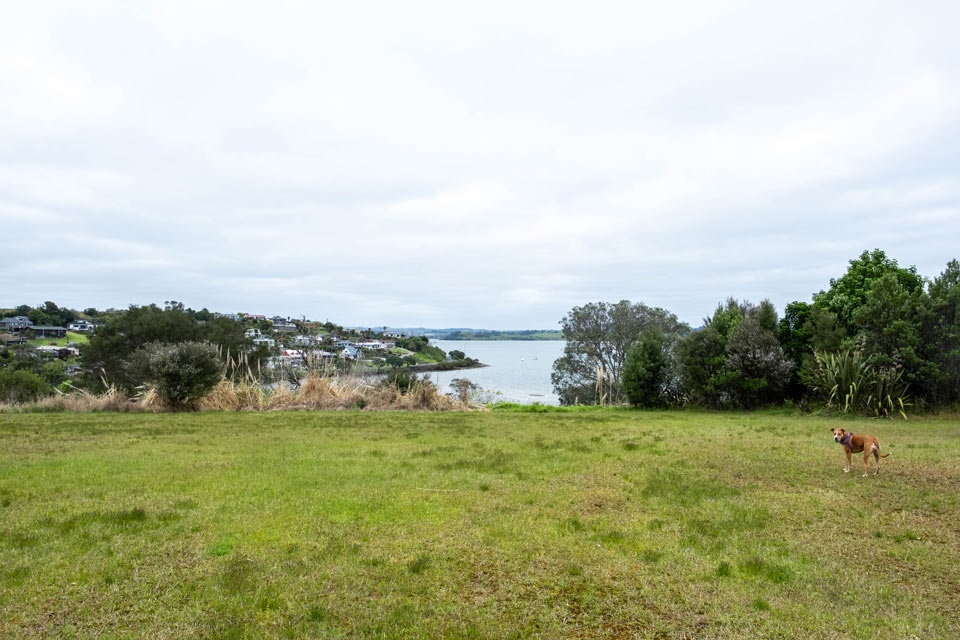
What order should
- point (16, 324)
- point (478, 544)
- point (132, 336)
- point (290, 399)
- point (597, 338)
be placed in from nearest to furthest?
1. point (478, 544)
2. point (290, 399)
3. point (132, 336)
4. point (597, 338)
5. point (16, 324)

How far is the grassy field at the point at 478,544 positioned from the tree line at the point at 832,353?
19.0ft

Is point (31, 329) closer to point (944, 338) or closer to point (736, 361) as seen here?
point (736, 361)

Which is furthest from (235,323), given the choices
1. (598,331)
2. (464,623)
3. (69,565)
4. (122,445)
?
(464,623)

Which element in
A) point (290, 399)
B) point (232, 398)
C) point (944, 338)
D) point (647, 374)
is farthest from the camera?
point (290, 399)

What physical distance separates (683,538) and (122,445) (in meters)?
9.30

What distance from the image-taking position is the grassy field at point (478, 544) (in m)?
3.46

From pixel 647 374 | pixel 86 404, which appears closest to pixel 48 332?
pixel 86 404

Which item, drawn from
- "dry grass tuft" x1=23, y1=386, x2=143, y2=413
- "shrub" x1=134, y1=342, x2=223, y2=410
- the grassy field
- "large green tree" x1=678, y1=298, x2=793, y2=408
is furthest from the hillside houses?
"large green tree" x1=678, y1=298, x2=793, y2=408

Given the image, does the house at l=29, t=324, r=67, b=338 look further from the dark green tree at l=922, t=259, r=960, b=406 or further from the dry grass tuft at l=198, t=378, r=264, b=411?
the dark green tree at l=922, t=259, r=960, b=406

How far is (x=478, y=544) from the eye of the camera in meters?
4.69

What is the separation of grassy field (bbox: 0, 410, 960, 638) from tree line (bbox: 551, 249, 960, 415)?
5795 mm

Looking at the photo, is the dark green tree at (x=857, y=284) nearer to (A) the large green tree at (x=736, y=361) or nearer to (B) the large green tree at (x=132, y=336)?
(A) the large green tree at (x=736, y=361)

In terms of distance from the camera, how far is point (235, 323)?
30.8 meters

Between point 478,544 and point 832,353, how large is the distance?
1444cm
